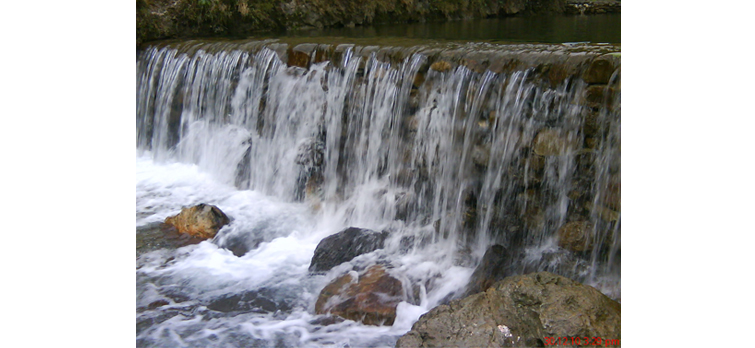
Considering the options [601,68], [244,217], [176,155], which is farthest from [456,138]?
[176,155]

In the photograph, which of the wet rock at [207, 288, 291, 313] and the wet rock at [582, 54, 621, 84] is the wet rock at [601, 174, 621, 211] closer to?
the wet rock at [582, 54, 621, 84]

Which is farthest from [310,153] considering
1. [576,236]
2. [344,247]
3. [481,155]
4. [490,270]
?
[576,236]

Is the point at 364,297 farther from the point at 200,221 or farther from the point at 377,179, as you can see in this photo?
the point at 200,221

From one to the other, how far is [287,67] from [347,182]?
1724 mm

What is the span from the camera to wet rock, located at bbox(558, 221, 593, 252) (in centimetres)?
430

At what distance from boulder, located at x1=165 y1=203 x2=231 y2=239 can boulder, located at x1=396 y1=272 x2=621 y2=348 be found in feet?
10.1

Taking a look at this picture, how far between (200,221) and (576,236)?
3620mm

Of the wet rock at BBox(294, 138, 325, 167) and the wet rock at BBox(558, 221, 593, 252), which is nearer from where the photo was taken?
the wet rock at BBox(558, 221, 593, 252)

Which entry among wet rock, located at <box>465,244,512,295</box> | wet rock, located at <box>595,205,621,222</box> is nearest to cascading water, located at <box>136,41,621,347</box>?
wet rock, located at <box>595,205,621,222</box>

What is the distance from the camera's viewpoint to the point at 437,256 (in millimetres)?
5008

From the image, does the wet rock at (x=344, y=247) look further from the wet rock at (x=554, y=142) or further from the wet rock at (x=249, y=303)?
the wet rock at (x=554, y=142)

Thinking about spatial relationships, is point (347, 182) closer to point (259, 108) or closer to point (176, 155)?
point (259, 108)

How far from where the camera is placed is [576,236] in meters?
4.38

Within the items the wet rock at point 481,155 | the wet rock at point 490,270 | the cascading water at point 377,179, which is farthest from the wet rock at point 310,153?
the wet rock at point 490,270
